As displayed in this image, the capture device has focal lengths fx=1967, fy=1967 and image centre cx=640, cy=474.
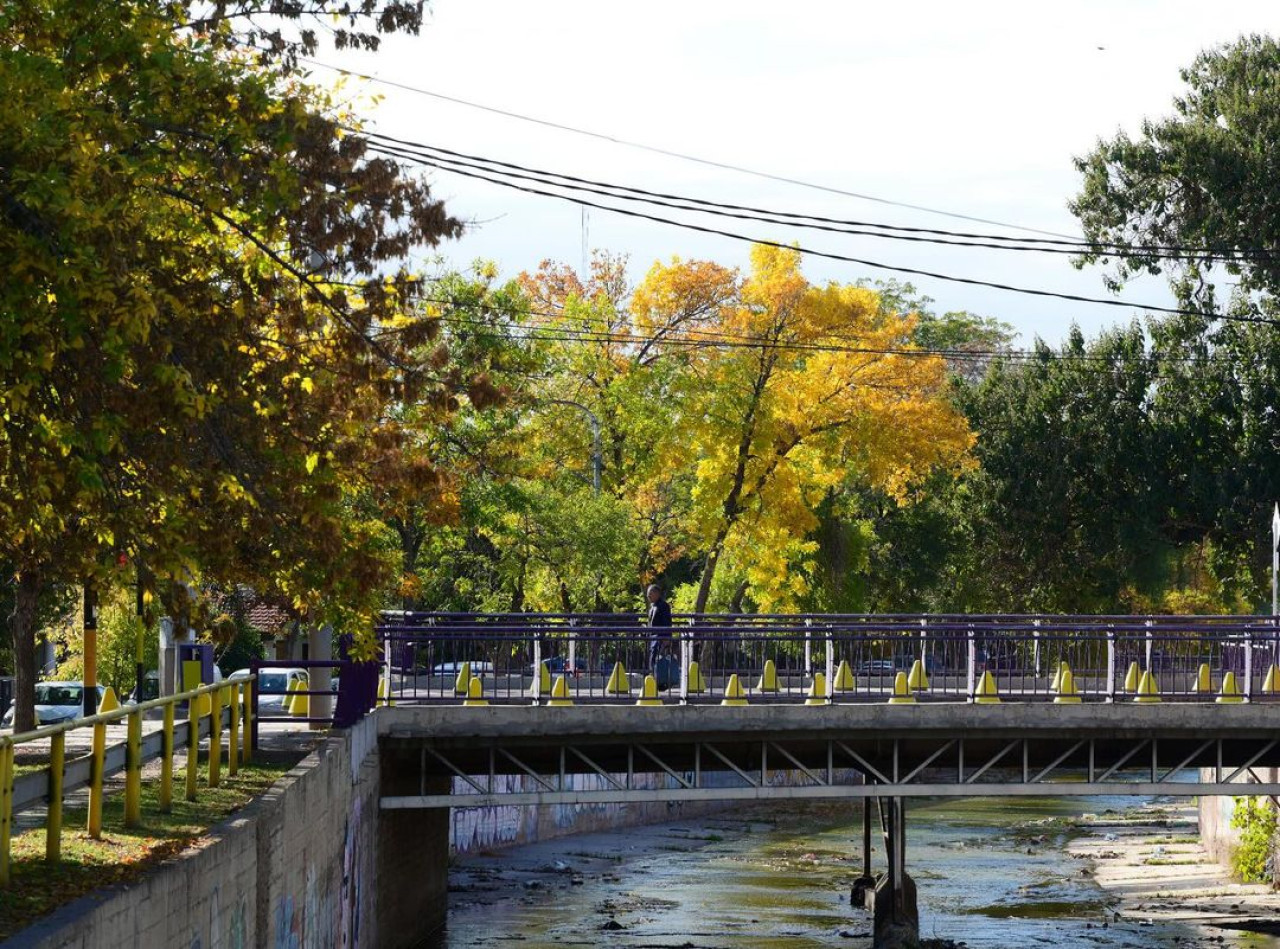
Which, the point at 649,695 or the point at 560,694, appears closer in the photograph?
the point at 560,694

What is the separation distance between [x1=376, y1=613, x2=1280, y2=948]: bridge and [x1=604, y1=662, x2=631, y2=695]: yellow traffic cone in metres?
0.03

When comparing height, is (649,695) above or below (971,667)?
below

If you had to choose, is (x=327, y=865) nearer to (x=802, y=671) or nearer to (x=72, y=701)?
(x=802, y=671)

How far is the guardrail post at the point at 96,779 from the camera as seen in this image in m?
13.3

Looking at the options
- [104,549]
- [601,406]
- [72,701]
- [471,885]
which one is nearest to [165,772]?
[104,549]

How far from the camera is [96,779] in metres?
13.4

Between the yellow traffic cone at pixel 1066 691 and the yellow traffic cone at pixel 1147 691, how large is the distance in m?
0.84

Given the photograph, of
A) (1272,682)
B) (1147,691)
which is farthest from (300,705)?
(1272,682)

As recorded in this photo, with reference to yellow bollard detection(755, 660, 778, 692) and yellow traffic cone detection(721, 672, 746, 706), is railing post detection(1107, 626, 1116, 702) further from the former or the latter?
yellow traffic cone detection(721, 672, 746, 706)

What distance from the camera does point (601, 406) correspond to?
46.4 m

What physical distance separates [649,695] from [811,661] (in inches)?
97.1

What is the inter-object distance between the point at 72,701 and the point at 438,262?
1137 cm

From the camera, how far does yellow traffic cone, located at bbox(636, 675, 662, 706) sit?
25578mm

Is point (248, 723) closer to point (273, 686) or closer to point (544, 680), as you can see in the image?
point (544, 680)
